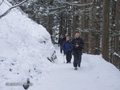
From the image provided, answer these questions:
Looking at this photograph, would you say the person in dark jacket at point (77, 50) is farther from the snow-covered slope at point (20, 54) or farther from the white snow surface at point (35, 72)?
the snow-covered slope at point (20, 54)

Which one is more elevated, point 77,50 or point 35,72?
point 77,50

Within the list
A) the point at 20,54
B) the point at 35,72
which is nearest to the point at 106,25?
the point at 20,54

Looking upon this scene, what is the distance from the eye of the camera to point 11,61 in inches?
330

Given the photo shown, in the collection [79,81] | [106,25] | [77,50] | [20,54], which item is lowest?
[79,81]

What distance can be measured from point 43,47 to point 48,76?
12.2 feet

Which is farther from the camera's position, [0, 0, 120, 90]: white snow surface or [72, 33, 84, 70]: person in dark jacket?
[72, 33, 84, 70]: person in dark jacket

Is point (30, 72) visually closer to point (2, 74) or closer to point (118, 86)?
point (2, 74)

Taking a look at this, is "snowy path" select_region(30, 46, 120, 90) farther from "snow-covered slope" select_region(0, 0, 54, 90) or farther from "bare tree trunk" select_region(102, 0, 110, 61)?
"bare tree trunk" select_region(102, 0, 110, 61)

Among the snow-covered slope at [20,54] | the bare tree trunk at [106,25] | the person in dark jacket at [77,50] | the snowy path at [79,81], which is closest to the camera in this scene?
the snowy path at [79,81]

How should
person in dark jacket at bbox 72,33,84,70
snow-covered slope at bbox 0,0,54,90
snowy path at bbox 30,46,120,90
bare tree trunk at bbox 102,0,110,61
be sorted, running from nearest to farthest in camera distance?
snowy path at bbox 30,46,120,90 → snow-covered slope at bbox 0,0,54,90 → person in dark jacket at bbox 72,33,84,70 → bare tree trunk at bbox 102,0,110,61

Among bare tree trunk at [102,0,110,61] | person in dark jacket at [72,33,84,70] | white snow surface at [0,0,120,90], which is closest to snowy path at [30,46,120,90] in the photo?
white snow surface at [0,0,120,90]

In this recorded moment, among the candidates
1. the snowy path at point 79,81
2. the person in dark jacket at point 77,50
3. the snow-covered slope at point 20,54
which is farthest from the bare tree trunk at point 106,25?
the snowy path at point 79,81

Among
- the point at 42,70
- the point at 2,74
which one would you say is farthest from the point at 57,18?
the point at 2,74

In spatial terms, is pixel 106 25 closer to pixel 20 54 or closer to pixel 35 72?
pixel 20 54
